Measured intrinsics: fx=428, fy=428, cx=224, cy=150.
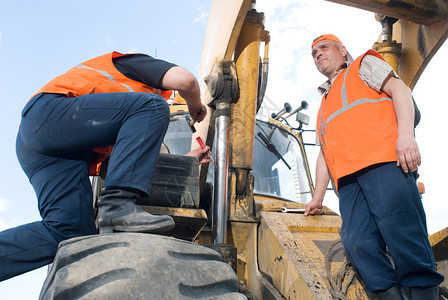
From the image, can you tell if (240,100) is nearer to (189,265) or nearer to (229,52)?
(229,52)

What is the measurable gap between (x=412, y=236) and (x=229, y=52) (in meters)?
1.41

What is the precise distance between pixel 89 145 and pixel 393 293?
4.61ft

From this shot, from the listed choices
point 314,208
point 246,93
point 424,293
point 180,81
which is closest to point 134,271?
point 180,81

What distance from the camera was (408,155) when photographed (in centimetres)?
185

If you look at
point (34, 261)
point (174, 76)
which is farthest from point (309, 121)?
point (34, 261)

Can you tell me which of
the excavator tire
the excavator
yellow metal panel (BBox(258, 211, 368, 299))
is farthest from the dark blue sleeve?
yellow metal panel (BBox(258, 211, 368, 299))

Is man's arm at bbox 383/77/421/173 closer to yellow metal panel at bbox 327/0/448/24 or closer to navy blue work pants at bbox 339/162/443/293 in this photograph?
navy blue work pants at bbox 339/162/443/293

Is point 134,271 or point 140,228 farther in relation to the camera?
point 140,228

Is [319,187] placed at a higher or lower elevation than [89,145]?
lower

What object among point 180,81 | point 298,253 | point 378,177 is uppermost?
point 180,81

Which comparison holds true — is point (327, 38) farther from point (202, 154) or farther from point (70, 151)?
point (70, 151)

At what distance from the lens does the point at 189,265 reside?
4.07 feet

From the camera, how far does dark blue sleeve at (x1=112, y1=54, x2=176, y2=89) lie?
6.06 feet

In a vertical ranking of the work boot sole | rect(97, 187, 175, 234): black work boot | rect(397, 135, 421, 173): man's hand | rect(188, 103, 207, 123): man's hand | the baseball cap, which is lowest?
the work boot sole
